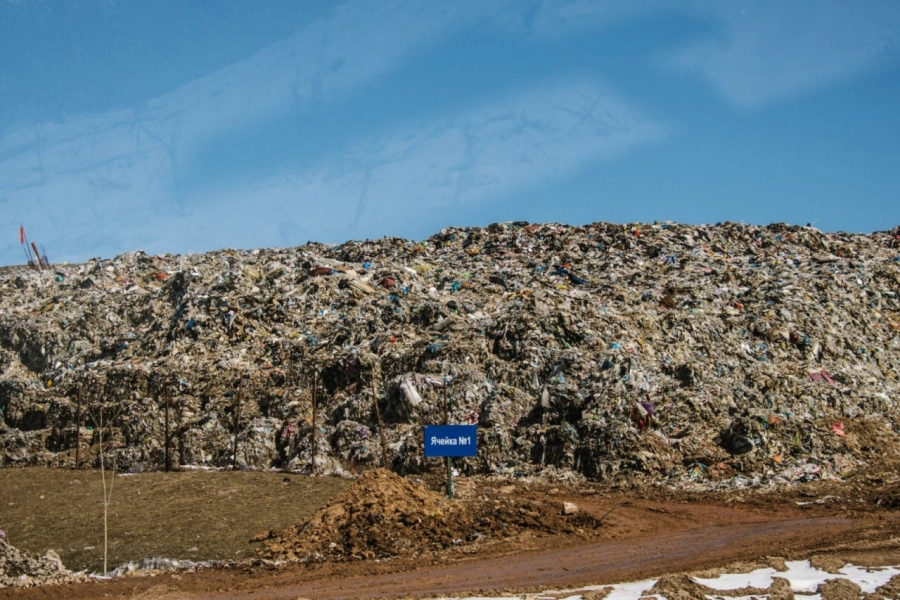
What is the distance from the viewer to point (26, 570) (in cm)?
1053

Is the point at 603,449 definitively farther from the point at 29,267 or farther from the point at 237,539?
the point at 29,267

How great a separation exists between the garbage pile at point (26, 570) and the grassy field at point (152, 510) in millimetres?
521

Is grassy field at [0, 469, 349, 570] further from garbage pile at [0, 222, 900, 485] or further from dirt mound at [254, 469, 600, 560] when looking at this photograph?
garbage pile at [0, 222, 900, 485]

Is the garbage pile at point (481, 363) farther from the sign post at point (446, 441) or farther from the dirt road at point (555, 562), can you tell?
the dirt road at point (555, 562)

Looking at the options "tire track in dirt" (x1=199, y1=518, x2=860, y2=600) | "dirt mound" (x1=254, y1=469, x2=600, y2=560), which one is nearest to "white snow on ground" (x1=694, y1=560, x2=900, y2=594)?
"tire track in dirt" (x1=199, y1=518, x2=860, y2=600)

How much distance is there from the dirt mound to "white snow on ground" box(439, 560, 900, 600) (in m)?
3.07

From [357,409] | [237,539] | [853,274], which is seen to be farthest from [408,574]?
[853,274]

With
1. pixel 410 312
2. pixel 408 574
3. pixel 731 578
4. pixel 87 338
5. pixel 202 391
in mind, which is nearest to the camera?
pixel 731 578

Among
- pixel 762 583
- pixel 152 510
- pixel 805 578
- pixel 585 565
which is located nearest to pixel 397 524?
pixel 585 565

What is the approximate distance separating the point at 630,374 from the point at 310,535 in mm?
8848

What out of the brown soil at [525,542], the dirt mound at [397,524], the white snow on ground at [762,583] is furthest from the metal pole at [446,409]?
the white snow on ground at [762,583]

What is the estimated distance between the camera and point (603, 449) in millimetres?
16688

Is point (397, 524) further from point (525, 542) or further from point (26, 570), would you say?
point (26, 570)

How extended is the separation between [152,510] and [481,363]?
8.91 m
